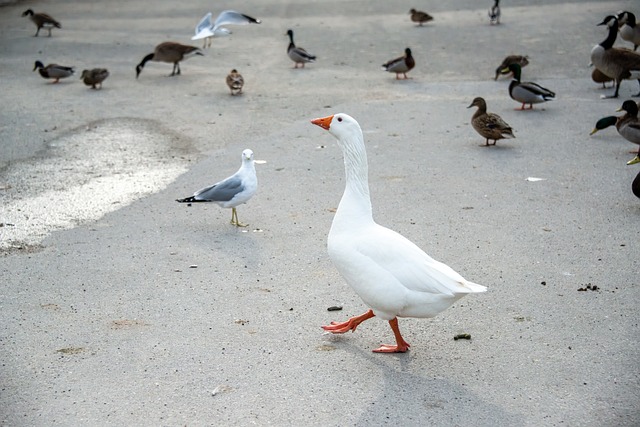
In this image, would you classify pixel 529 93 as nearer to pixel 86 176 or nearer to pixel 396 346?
pixel 86 176

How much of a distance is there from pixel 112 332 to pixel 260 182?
12.1 ft

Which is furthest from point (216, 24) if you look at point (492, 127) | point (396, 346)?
point (396, 346)

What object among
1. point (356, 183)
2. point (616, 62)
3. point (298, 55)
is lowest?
point (298, 55)

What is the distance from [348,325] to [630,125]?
586 centimetres

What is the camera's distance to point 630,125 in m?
9.99

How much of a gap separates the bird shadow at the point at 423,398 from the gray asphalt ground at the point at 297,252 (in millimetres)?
18

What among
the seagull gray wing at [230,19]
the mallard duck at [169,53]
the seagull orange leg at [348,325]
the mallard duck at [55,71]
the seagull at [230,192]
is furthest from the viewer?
the seagull gray wing at [230,19]

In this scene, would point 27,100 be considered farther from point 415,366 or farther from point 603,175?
point 415,366

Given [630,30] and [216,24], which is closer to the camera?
[630,30]

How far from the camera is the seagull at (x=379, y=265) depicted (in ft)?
17.0

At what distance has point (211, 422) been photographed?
471 cm

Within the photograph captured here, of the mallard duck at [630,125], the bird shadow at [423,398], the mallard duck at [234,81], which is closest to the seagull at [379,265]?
the bird shadow at [423,398]

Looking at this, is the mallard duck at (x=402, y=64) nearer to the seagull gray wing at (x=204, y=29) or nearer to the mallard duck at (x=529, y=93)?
the mallard duck at (x=529, y=93)

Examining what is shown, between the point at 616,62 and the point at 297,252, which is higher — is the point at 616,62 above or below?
above
